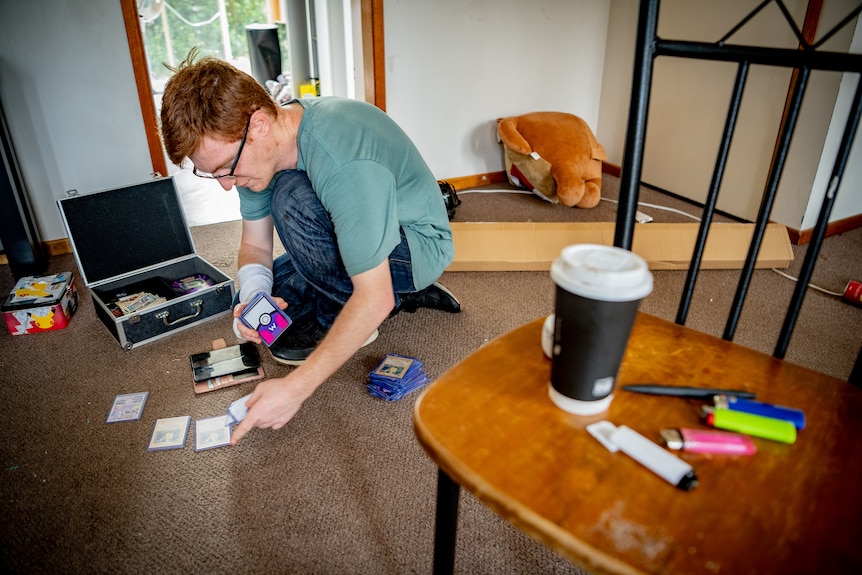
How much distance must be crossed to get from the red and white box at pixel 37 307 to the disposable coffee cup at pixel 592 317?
1884 mm

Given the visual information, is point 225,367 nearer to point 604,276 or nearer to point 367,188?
point 367,188

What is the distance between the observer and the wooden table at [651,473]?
0.47 metres

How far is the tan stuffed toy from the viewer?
2867mm

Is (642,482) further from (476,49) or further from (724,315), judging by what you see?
(476,49)

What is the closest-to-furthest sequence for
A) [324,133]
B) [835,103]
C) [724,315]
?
[324,133] → [724,315] → [835,103]

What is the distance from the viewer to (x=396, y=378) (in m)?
1.57

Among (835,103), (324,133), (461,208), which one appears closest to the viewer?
(324,133)

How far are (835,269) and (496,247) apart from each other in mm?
1388

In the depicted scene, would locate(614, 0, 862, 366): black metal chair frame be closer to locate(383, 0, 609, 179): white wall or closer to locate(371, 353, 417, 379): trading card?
locate(371, 353, 417, 379): trading card

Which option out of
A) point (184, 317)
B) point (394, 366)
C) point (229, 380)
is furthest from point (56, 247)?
point (394, 366)

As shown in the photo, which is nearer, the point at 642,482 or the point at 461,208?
the point at 642,482

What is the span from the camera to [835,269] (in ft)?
7.59

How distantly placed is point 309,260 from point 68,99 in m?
1.50

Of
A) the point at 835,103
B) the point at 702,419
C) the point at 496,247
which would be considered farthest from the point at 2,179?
the point at 835,103
